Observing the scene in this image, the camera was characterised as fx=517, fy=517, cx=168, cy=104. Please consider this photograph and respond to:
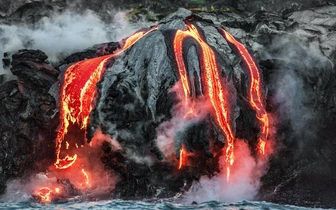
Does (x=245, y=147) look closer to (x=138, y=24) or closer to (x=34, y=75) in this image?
(x=34, y=75)

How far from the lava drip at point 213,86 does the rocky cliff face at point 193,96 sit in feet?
0.54

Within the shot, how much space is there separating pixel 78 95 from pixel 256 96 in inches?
176

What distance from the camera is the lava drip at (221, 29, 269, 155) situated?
12.8 meters

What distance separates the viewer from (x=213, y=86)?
12367 millimetres

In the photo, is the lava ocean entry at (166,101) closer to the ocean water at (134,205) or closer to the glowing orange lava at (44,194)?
the glowing orange lava at (44,194)

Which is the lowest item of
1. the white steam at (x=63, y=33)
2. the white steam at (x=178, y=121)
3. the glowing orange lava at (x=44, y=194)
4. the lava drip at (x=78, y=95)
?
the glowing orange lava at (x=44, y=194)

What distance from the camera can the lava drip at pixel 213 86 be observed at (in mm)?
12039

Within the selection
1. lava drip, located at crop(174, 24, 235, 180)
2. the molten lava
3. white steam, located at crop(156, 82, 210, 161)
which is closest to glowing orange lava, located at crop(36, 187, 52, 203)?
→ the molten lava

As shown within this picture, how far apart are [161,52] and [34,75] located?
11.3ft

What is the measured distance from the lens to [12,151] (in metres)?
13.1

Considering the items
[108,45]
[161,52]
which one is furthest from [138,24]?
[161,52]

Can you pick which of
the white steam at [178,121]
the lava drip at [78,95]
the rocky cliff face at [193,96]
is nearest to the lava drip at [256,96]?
the rocky cliff face at [193,96]

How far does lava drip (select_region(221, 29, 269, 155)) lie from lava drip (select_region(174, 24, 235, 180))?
94cm

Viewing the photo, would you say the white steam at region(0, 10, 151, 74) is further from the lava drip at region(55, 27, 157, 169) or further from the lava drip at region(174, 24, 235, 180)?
the lava drip at region(174, 24, 235, 180)
